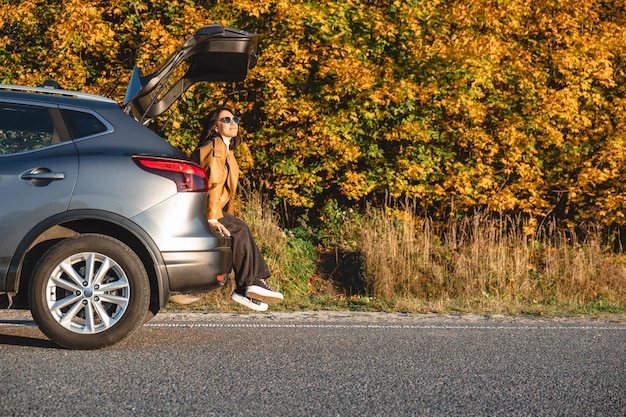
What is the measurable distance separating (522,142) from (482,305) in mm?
7606

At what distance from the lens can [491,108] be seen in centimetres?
1770

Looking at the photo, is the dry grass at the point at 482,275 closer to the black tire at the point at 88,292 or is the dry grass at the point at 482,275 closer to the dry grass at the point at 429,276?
the dry grass at the point at 429,276

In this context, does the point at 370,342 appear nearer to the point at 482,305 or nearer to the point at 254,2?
the point at 482,305

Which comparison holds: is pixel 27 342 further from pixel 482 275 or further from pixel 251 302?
pixel 482 275

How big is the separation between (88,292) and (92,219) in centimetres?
48

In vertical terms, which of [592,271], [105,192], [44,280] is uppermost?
[105,192]

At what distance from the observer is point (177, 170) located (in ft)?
20.6

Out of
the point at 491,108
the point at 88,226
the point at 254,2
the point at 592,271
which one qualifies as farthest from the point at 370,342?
the point at 491,108

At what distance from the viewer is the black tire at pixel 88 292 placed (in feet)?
20.0

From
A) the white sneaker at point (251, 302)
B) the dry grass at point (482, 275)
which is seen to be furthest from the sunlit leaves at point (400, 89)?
the white sneaker at point (251, 302)

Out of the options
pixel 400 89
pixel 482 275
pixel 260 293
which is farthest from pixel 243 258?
pixel 400 89

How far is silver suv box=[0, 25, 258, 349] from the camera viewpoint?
6086 millimetres

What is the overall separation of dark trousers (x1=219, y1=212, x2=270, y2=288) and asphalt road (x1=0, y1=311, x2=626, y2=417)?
0.43m

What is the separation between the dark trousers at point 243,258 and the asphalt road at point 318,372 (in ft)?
1.43
